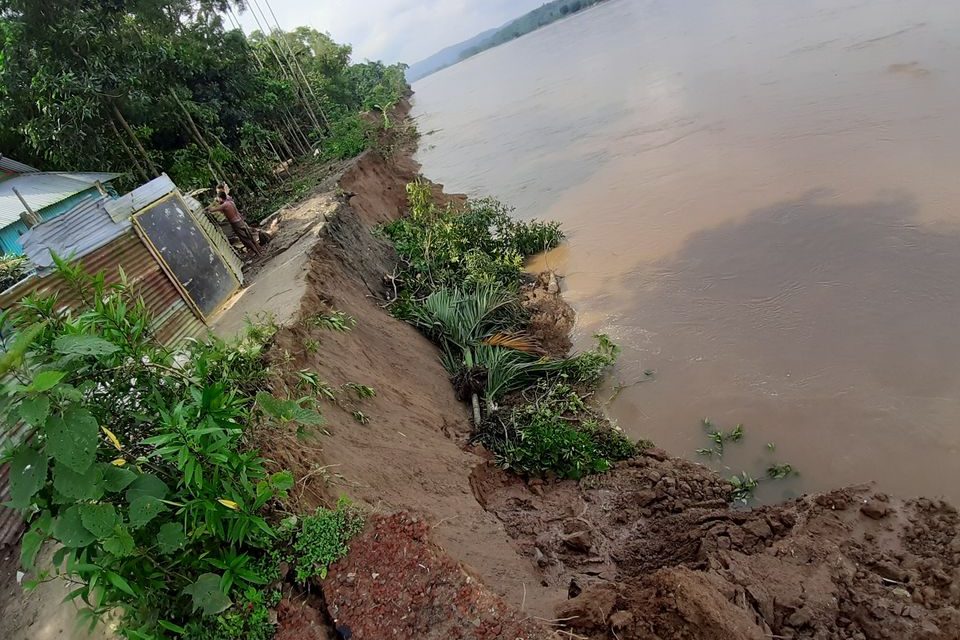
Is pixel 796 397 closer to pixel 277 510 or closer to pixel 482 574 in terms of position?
pixel 482 574

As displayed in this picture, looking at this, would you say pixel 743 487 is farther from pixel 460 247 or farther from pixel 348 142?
pixel 348 142

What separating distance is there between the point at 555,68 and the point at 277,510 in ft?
139

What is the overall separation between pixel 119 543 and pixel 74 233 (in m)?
5.80

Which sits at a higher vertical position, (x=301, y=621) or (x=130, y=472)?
(x=130, y=472)

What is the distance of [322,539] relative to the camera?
333 cm

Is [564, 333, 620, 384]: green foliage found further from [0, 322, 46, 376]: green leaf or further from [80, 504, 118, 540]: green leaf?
[0, 322, 46, 376]: green leaf

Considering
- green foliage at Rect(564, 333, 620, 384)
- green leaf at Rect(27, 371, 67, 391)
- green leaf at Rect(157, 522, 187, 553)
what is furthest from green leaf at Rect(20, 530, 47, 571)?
green foliage at Rect(564, 333, 620, 384)

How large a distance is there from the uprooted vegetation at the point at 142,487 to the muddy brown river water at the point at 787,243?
4.65 meters

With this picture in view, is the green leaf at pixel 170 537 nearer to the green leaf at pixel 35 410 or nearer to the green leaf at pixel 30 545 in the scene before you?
the green leaf at pixel 30 545

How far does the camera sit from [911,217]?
8594 mm

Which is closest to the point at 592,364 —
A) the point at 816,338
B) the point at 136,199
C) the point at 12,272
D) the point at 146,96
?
the point at 816,338

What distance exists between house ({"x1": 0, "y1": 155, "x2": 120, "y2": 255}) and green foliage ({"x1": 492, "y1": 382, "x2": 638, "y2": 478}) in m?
10.8

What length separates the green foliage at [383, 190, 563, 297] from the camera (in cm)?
1007

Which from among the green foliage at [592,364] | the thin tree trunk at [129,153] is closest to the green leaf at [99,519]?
the green foliage at [592,364]
